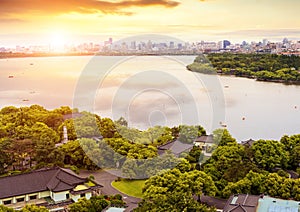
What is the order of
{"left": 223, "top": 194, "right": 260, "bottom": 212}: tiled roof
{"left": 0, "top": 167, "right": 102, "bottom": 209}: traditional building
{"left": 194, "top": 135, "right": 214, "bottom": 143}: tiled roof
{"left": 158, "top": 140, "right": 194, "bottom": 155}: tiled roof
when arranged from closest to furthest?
{"left": 223, "top": 194, "right": 260, "bottom": 212}: tiled roof < {"left": 0, "top": 167, "right": 102, "bottom": 209}: traditional building < {"left": 158, "top": 140, "right": 194, "bottom": 155}: tiled roof < {"left": 194, "top": 135, "right": 214, "bottom": 143}: tiled roof

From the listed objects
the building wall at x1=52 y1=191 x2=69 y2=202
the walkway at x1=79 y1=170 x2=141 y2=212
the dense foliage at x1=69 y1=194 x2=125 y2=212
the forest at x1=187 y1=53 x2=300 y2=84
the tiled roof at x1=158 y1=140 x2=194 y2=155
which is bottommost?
the walkway at x1=79 y1=170 x2=141 y2=212

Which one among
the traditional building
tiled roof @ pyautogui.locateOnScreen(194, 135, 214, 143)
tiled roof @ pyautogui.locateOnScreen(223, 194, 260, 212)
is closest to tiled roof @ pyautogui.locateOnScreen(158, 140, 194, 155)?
tiled roof @ pyautogui.locateOnScreen(194, 135, 214, 143)

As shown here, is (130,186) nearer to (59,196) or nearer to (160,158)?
(160,158)

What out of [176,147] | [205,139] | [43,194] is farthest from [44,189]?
[205,139]

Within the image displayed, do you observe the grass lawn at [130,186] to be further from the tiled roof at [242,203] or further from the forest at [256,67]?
the forest at [256,67]

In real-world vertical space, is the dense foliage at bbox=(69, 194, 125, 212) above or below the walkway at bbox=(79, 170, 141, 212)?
above

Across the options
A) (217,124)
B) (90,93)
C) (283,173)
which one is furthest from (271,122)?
(90,93)

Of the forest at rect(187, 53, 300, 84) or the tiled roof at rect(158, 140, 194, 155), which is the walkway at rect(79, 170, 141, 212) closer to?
the tiled roof at rect(158, 140, 194, 155)
